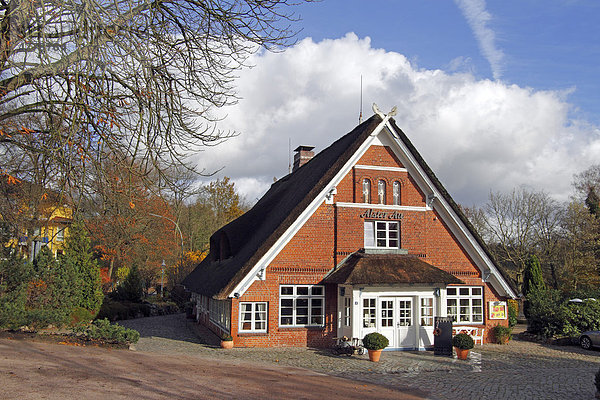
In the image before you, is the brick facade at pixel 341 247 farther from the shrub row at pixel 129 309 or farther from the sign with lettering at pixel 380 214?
the shrub row at pixel 129 309

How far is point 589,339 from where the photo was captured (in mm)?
19984

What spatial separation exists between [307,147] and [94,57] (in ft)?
69.7

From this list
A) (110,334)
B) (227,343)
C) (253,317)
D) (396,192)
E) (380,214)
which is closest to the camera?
(110,334)

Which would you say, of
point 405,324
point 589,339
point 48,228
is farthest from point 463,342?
point 48,228

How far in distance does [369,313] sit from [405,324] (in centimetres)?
146

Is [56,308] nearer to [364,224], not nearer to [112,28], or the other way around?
[364,224]

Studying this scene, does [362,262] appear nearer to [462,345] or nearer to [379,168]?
[379,168]

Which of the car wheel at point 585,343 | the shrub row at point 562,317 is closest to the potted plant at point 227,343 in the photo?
the shrub row at point 562,317

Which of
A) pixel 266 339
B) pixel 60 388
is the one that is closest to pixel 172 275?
pixel 266 339

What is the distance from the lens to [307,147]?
2830 cm

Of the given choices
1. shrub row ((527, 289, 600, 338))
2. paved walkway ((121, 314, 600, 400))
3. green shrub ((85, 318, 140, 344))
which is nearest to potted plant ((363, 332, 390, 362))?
paved walkway ((121, 314, 600, 400))

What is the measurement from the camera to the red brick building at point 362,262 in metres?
17.9

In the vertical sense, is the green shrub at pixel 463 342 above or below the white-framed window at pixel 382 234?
below

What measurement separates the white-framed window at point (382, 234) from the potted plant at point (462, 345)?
442 cm
